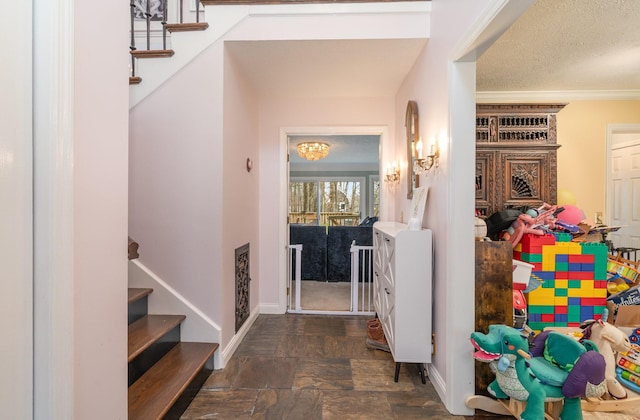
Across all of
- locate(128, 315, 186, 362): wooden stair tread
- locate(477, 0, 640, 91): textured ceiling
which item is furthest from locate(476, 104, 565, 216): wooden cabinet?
locate(128, 315, 186, 362): wooden stair tread

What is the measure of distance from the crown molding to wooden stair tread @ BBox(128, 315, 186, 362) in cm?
397

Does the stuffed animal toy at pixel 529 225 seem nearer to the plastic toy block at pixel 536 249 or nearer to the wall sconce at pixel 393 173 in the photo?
the plastic toy block at pixel 536 249

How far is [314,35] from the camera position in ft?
7.97

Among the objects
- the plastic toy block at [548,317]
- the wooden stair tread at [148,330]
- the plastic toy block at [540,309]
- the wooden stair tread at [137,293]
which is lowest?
the plastic toy block at [548,317]

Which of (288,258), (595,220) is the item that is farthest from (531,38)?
(288,258)

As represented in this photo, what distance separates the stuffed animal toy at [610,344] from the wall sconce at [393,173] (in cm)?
203

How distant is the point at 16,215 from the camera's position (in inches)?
35.9

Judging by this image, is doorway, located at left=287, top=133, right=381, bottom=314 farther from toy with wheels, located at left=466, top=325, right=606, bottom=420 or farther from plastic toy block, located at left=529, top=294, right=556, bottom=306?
toy with wheels, located at left=466, top=325, right=606, bottom=420

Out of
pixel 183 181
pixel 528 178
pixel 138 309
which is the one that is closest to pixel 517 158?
pixel 528 178

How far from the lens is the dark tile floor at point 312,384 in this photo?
192 cm

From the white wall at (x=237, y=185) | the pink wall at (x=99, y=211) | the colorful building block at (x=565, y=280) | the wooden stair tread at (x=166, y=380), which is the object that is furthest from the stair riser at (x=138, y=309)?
the colorful building block at (x=565, y=280)

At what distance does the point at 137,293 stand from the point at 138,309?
151 mm

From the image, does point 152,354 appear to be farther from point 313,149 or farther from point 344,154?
point 344,154

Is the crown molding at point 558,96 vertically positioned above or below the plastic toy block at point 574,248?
above
